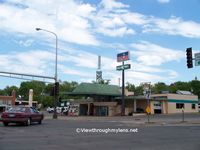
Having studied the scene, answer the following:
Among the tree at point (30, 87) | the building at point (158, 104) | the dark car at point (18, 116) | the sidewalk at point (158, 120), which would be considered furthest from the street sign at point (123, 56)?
the tree at point (30, 87)

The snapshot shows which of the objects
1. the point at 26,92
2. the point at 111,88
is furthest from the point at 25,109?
the point at 26,92

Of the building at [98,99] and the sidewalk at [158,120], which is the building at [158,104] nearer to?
the building at [98,99]

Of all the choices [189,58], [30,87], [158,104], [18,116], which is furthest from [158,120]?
[30,87]

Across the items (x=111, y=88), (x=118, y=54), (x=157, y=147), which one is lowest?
(x=157, y=147)

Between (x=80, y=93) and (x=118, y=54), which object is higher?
(x=118, y=54)

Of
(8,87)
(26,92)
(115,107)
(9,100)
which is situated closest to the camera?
(115,107)

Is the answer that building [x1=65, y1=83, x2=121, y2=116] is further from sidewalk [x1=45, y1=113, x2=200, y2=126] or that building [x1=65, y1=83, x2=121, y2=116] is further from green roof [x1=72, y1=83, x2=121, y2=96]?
sidewalk [x1=45, y1=113, x2=200, y2=126]

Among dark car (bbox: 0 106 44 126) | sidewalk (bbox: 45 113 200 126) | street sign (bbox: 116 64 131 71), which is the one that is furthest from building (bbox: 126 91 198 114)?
dark car (bbox: 0 106 44 126)

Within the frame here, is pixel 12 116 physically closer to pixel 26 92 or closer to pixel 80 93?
pixel 80 93

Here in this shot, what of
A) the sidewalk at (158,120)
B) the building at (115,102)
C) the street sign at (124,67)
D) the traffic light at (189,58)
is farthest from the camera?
the building at (115,102)

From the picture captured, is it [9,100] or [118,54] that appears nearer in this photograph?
[118,54]

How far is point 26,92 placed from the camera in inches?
6831

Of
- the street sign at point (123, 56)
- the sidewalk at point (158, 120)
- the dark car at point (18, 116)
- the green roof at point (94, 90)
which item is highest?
the street sign at point (123, 56)

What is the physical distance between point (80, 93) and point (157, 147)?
57.2 metres
